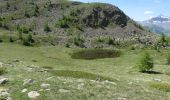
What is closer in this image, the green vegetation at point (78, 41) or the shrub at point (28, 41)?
the shrub at point (28, 41)

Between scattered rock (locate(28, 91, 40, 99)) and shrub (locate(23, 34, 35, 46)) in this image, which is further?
shrub (locate(23, 34, 35, 46))

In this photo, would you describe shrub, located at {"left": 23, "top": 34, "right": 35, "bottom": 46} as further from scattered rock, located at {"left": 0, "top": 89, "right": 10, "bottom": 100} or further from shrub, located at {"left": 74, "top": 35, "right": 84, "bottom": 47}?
scattered rock, located at {"left": 0, "top": 89, "right": 10, "bottom": 100}

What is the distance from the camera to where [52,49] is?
13025cm

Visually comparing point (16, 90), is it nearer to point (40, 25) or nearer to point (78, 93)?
point (78, 93)

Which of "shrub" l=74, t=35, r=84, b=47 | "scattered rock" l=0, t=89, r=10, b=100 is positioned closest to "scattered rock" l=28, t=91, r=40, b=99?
"scattered rock" l=0, t=89, r=10, b=100

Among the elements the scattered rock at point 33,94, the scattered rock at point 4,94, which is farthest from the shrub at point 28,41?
the scattered rock at point 33,94

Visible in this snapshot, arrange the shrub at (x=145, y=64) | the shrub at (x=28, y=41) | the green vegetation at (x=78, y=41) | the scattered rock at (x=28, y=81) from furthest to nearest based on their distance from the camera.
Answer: the green vegetation at (x=78, y=41), the shrub at (x=28, y=41), the shrub at (x=145, y=64), the scattered rock at (x=28, y=81)

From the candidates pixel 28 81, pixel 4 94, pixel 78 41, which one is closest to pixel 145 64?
pixel 28 81

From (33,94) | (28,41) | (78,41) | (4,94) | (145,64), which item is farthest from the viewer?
(78,41)

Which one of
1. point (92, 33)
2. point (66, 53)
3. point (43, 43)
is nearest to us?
point (66, 53)

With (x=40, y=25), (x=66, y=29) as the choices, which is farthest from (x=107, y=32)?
(x=40, y=25)

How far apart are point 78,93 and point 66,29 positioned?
537 ft

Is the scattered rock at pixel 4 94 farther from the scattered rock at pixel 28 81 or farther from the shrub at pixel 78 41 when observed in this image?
the shrub at pixel 78 41

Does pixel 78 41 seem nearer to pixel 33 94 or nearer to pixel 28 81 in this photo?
pixel 28 81
